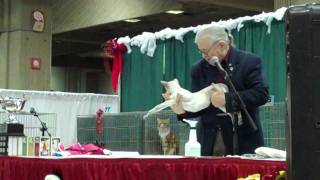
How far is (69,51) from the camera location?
18078 mm

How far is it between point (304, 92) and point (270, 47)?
3951 mm

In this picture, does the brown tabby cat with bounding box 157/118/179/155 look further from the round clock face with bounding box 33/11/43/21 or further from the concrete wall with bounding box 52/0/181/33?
the round clock face with bounding box 33/11/43/21

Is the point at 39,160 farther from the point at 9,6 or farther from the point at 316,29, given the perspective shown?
the point at 9,6

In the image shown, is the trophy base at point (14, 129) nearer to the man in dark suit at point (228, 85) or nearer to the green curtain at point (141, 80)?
the man in dark suit at point (228, 85)

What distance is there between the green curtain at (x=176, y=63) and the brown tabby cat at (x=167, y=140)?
86 centimetres

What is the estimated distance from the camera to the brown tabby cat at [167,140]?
5.27 meters

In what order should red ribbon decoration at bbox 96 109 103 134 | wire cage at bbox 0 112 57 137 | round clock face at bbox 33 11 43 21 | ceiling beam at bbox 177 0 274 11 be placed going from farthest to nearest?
round clock face at bbox 33 11 43 21 → ceiling beam at bbox 177 0 274 11 → red ribbon decoration at bbox 96 109 103 134 → wire cage at bbox 0 112 57 137

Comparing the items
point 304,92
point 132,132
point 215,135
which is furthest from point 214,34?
point 132,132

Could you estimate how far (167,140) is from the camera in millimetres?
5273

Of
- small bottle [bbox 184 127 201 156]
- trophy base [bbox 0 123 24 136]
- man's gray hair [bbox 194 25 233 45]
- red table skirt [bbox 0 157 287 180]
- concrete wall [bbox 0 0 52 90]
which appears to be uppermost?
concrete wall [bbox 0 0 52 90]

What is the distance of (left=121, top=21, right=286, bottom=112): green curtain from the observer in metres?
5.46

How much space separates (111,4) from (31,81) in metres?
2.03

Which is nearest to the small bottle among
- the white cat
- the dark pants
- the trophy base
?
Answer: the dark pants

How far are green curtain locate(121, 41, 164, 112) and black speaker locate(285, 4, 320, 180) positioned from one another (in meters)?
4.72
